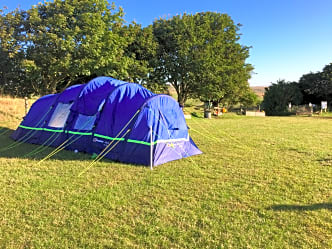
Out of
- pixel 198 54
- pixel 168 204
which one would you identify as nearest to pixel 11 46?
pixel 198 54

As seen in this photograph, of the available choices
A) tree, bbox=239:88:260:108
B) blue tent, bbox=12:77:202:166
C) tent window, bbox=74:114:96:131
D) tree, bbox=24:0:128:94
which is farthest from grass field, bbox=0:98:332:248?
tree, bbox=239:88:260:108

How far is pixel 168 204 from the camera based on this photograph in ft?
12.0

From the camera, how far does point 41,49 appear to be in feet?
51.1

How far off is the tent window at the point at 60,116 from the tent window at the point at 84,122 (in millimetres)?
598

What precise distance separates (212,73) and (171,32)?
19.5 ft

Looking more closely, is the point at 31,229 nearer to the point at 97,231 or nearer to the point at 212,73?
the point at 97,231

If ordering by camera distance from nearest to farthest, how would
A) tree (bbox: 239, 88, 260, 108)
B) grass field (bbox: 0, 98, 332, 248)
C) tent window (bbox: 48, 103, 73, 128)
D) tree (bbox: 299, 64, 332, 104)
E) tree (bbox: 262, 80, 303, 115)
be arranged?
grass field (bbox: 0, 98, 332, 248) → tent window (bbox: 48, 103, 73, 128) → tree (bbox: 299, 64, 332, 104) → tree (bbox: 262, 80, 303, 115) → tree (bbox: 239, 88, 260, 108)

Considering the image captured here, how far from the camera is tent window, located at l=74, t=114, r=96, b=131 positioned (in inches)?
265

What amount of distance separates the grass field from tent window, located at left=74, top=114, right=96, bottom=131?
115 cm

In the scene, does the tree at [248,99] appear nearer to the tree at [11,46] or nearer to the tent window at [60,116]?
the tree at [11,46]

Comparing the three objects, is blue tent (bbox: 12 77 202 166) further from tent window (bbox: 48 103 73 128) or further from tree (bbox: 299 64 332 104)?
tree (bbox: 299 64 332 104)

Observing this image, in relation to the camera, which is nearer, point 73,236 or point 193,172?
point 73,236

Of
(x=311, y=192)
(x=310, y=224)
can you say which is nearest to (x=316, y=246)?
(x=310, y=224)

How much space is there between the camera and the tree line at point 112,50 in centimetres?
1595
